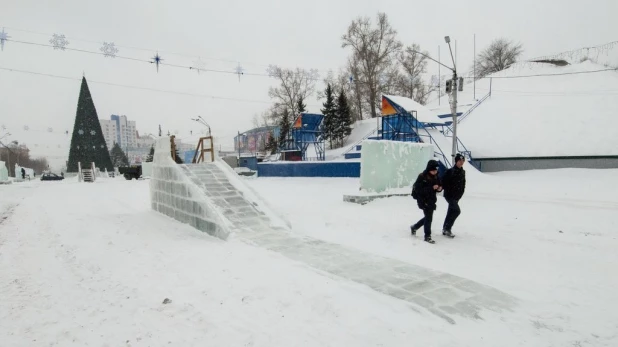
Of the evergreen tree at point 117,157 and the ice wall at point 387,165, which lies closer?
the ice wall at point 387,165

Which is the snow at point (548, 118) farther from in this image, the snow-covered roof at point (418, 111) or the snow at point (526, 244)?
the snow at point (526, 244)

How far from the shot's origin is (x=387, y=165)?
12.2 meters

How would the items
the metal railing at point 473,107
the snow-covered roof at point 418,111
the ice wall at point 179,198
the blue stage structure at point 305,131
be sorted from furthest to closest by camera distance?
the blue stage structure at point 305,131 → the metal railing at point 473,107 → the snow-covered roof at point 418,111 → the ice wall at point 179,198

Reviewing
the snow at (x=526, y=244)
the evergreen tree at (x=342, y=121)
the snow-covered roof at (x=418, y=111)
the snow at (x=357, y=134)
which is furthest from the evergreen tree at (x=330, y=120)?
the snow at (x=526, y=244)

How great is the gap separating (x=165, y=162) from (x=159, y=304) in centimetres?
677

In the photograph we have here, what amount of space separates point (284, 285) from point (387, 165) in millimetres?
8850

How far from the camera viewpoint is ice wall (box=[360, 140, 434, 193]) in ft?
39.3

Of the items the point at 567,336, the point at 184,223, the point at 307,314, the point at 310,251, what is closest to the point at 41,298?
the point at 307,314

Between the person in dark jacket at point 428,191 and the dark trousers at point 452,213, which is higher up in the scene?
the person in dark jacket at point 428,191

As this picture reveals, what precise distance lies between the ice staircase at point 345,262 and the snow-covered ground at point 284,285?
0.75 feet

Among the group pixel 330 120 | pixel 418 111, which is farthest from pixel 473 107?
pixel 330 120

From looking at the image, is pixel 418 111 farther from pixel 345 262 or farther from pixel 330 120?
pixel 345 262

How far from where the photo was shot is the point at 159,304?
3723mm

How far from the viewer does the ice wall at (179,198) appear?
7.25 meters
